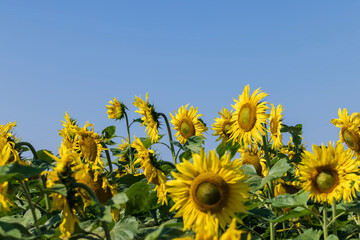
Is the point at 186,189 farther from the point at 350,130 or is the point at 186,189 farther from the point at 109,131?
the point at 109,131

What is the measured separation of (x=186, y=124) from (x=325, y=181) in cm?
371

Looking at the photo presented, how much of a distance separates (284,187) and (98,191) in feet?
7.01

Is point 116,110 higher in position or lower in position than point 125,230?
higher

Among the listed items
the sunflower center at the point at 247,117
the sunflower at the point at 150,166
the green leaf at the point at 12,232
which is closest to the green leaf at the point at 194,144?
the sunflower center at the point at 247,117

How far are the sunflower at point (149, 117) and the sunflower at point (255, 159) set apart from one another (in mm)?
1327

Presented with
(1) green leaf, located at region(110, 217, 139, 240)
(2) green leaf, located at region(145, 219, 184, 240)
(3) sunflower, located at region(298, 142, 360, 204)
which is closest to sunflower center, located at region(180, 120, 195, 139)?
(3) sunflower, located at region(298, 142, 360, 204)

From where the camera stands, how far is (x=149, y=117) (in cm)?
646

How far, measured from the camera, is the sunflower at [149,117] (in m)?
6.46

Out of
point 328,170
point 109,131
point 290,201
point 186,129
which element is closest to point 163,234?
point 290,201

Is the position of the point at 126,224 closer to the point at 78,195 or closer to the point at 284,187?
the point at 78,195

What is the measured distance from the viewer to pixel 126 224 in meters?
3.23

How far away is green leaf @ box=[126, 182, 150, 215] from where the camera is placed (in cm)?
374

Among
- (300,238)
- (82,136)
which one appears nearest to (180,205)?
(300,238)

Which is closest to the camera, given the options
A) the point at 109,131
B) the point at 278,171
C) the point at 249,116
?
the point at 278,171
